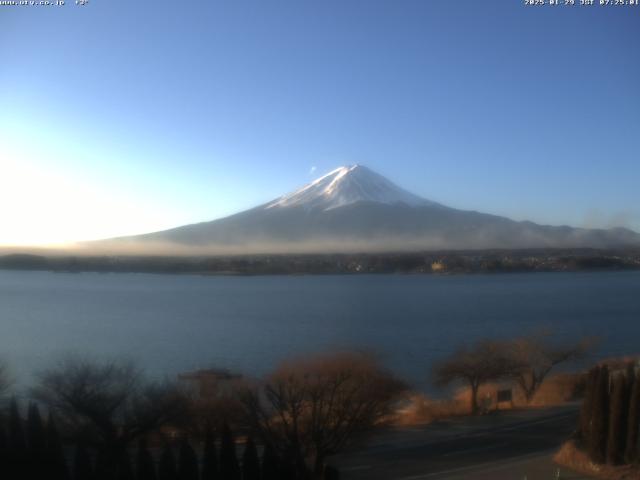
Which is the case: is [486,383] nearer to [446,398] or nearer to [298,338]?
[446,398]

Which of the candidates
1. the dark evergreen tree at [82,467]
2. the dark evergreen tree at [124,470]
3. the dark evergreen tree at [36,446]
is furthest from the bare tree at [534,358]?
the dark evergreen tree at [36,446]

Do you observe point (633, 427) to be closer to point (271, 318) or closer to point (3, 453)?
point (3, 453)

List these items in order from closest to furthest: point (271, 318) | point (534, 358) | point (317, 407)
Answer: point (317, 407), point (534, 358), point (271, 318)

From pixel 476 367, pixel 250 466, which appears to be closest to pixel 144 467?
pixel 250 466

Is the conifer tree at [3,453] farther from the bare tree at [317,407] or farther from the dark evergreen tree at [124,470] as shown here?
the bare tree at [317,407]

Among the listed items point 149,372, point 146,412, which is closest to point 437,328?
point 149,372

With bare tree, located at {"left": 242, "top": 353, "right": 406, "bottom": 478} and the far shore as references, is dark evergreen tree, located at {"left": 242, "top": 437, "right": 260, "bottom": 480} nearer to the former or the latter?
bare tree, located at {"left": 242, "top": 353, "right": 406, "bottom": 478}

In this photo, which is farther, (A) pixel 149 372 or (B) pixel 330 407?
(A) pixel 149 372
